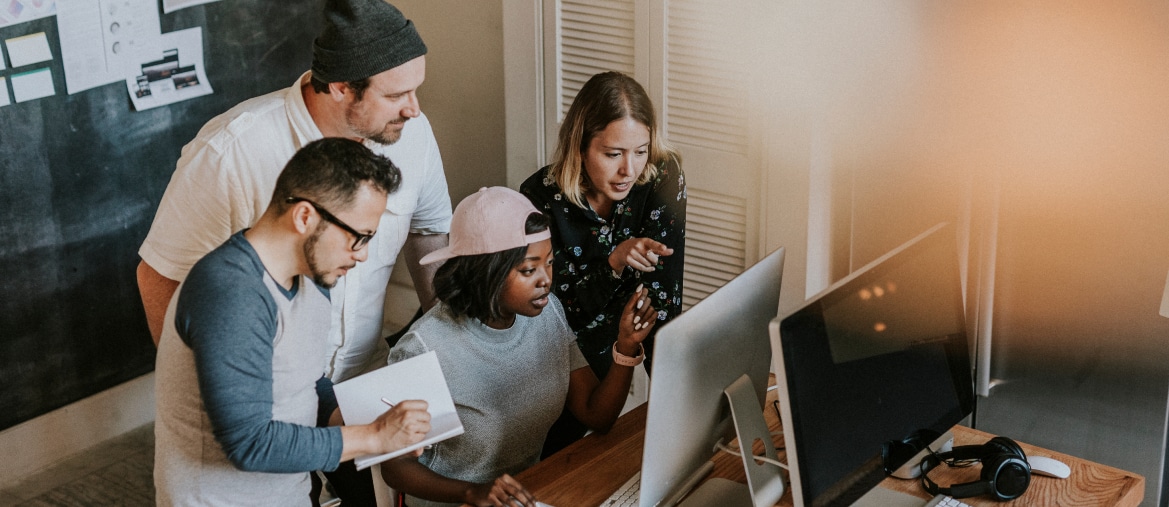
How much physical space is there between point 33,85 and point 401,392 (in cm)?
185

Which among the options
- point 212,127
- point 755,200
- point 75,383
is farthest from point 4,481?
point 755,200

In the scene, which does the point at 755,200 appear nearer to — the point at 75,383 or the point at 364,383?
the point at 364,383

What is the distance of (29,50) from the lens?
2.92 m

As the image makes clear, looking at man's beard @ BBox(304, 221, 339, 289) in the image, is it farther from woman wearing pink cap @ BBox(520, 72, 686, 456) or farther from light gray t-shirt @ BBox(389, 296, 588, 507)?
woman wearing pink cap @ BBox(520, 72, 686, 456)

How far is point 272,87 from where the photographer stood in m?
3.53

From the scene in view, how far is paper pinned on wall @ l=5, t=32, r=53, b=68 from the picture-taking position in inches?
114

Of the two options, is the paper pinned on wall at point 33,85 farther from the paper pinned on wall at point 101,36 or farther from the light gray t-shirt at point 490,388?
the light gray t-shirt at point 490,388

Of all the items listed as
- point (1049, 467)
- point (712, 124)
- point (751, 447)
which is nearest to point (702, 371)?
point (751, 447)

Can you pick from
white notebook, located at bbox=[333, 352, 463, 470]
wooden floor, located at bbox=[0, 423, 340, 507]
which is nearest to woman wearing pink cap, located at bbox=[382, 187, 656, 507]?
white notebook, located at bbox=[333, 352, 463, 470]

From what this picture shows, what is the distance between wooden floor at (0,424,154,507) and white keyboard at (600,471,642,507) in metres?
1.83

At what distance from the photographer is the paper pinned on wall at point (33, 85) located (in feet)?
9.57

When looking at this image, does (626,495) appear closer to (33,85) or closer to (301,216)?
(301,216)

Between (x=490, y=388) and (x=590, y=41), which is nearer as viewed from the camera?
(x=490, y=388)

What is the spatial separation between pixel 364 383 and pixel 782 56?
144cm
